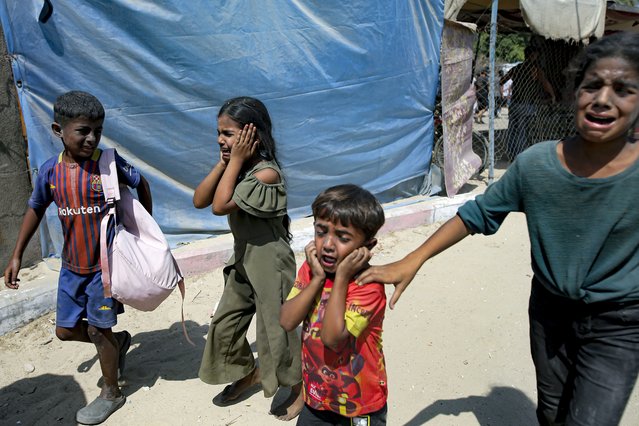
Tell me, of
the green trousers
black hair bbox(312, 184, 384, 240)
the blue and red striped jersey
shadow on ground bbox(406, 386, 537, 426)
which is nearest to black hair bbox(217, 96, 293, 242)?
the green trousers

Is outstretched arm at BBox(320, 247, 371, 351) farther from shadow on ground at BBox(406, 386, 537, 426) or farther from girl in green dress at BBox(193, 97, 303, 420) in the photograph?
shadow on ground at BBox(406, 386, 537, 426)

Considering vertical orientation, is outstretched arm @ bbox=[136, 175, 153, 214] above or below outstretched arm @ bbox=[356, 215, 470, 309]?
below

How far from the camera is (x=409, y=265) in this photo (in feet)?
6.30

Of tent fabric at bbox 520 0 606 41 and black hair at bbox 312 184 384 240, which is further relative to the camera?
tent fabric at bbox 520 0 606 41

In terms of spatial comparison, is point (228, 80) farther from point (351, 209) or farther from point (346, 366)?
point (346, 366)

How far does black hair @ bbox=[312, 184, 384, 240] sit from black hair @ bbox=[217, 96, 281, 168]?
2.84 ft

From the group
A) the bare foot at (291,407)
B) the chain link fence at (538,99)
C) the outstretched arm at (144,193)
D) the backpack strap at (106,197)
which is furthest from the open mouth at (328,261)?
the chain link fence at (538,99)

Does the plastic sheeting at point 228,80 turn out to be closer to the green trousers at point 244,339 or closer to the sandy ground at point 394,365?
the sandy ground at point 394,365

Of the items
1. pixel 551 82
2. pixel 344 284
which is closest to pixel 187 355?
pixel 344 284

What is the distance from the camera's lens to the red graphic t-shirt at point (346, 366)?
1.86 m

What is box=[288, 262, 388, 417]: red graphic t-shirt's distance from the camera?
1856 mm

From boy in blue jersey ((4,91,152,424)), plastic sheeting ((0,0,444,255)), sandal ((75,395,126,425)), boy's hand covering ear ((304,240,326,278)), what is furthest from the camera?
plastic sheeting ((0,0,444,255))

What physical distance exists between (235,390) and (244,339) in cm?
32

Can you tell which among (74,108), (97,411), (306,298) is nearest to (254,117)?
(74,108)
